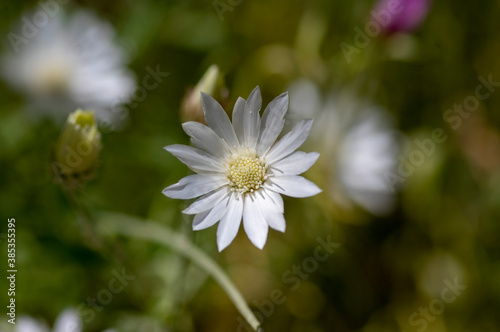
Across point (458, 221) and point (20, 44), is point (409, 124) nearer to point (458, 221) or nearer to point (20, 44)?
point (458, 221)

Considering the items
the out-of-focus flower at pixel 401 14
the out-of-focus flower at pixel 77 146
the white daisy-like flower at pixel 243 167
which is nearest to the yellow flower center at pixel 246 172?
the white daisy-like flower at pixel 243 167

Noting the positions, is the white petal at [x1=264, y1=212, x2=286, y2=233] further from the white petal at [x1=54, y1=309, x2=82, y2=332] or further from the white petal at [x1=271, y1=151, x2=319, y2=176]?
the white petal at [x1=54, y1=309, x2=82, y2=332]

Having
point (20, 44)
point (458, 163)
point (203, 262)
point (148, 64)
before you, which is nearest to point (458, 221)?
point (458, 163)

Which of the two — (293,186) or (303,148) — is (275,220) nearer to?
(293,186)

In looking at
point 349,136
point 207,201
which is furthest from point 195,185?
point 349,136

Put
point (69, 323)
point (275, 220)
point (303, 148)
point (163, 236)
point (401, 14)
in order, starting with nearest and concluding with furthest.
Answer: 1. point (275, 220)
2. point (69, 323)
3. point (163, 236)
4. point (401, 14)
5. point (303, 148)

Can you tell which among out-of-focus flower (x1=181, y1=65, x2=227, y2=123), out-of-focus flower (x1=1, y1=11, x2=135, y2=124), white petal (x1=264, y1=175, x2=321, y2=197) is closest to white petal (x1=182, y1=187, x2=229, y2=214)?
white petal (x1=264, y1=175, x2=321, y2=197)

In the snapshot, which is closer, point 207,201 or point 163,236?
point 207,201
